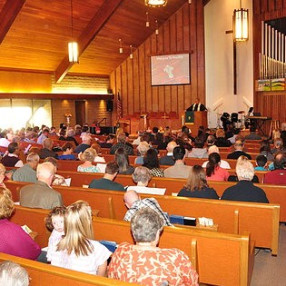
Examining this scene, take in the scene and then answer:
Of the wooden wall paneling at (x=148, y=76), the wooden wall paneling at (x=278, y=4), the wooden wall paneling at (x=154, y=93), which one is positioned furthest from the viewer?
the wooden wall paneling at (x=148, y=76)

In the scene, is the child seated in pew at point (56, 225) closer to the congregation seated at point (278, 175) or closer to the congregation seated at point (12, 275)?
the congregation seated at point (12, 275)

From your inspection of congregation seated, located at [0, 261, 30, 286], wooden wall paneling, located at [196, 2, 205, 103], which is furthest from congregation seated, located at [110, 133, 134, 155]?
wooden wall paneling, located at [196, 2, 205, 103]

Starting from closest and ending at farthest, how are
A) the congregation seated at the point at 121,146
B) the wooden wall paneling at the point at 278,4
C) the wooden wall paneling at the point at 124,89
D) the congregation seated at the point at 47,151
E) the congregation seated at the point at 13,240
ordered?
the congregation seated at the point at 13,240
the congregation seated at the point at 47,151
the congregation seated at the point at 121,146
the wooden wall paneling at the point at 278,4
the wooden wall paneling at the point at 124,89

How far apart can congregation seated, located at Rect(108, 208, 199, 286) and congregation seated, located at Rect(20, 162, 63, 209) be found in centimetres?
178

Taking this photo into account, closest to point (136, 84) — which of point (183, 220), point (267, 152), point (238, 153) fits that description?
point (238, 153)

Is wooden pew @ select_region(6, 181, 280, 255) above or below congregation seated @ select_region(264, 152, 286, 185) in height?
below

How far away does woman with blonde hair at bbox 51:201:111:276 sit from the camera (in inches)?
105

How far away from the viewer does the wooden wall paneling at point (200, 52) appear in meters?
16.7

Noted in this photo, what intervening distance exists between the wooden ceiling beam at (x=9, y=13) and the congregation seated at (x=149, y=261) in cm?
1025

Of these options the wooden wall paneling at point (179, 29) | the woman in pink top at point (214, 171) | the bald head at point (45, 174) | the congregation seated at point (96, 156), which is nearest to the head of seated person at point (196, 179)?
the woman in pink top at point (214, 171)

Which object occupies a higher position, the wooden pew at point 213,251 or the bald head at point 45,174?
the bald head at point 45,174

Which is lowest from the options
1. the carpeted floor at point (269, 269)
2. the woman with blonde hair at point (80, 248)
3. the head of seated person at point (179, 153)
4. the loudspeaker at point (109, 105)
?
the carpeted floor at point (269, 269)

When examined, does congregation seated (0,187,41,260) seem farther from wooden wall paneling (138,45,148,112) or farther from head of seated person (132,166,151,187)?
wooden wall paneling (138,45,148,112)

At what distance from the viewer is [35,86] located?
50.6ft
